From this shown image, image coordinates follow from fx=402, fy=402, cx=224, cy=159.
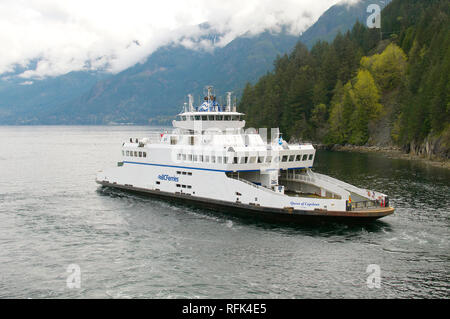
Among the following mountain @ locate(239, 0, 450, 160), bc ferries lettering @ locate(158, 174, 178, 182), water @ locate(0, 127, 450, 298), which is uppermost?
mountain @ locate(239, 0, 450, 160)

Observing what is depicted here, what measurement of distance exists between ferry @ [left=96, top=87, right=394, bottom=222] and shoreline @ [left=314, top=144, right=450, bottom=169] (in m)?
36.8

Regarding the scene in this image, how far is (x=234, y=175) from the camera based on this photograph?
36875 millimetres

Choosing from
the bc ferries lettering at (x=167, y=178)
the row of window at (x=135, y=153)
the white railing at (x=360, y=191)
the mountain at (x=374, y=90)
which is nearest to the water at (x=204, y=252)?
the white railing at (x=360, y=191)

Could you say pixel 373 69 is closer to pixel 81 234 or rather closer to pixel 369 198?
pixel 369 198

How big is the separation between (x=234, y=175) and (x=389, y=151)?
204 ft

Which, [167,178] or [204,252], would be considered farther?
[167,178]

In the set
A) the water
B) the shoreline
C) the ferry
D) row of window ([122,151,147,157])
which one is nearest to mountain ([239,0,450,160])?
the shoreline

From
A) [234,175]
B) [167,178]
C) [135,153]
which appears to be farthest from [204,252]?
[135,153]

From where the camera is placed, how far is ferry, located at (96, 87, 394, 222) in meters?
31.0

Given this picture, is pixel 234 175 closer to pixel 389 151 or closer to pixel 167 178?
pixel 167 178

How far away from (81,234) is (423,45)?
293 feet

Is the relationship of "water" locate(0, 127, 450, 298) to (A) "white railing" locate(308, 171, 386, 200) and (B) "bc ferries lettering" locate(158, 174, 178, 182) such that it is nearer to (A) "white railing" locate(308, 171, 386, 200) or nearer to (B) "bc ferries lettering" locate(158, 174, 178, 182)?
(A) "white railing" locate(308, 171, 386, 200)

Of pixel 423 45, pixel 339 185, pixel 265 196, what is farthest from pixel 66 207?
pixel 423 45
